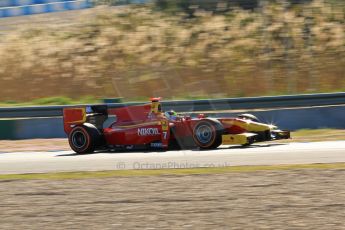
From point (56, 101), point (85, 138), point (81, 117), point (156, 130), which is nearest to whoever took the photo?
point (156, 130)

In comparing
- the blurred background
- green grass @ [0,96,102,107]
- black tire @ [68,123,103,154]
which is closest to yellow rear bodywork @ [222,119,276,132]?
black tire @ [68,123,103,154]

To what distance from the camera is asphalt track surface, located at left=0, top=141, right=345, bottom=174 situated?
34.5ft

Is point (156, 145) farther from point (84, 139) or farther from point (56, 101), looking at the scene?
point (56, 101)

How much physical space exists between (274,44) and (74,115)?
40.3 ft

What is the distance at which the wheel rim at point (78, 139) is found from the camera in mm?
13648

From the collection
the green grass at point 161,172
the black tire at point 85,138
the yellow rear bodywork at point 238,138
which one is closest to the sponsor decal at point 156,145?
the black tire at point 85,138

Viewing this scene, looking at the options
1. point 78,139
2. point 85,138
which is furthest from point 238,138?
point 78,139

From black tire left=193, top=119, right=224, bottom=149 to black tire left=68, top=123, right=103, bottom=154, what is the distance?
2.10m

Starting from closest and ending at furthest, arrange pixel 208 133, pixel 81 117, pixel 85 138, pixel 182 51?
1. pixel 208 133
2. pixel 85 138
3. pixel 81 117
4. pixel 182 51

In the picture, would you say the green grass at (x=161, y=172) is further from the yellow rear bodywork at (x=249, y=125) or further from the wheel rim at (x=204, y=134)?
the yellow rear bodywork at (x=249, y=125)

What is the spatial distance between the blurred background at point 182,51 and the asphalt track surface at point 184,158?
721cm

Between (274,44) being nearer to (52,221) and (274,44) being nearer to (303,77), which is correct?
(303,77)

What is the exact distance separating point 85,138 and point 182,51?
42.4ft

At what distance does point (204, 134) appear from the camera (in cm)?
1252
